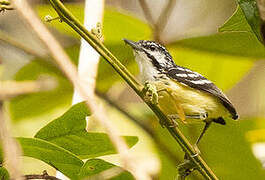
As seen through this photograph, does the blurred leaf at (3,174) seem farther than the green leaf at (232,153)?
No

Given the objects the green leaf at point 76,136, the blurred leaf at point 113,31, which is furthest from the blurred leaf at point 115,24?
the green leaf at point 76,136

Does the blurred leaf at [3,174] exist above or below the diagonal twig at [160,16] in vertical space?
below

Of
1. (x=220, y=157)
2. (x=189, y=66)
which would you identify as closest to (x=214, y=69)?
(x=189, y=66)

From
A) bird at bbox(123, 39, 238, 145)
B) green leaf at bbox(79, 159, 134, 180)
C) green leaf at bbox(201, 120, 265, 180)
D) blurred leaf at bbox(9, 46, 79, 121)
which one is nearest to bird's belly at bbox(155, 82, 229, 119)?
bird at bbox(123, 39, 238, 145)

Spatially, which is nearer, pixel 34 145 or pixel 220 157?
pixel 34 145

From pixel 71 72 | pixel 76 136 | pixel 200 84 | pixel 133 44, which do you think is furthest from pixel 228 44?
pixel 71 72

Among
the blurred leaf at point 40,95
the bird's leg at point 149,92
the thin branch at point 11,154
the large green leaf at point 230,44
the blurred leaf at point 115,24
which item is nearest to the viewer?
the thin branch at point 11,154

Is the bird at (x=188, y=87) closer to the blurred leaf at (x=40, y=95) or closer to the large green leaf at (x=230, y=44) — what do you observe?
the large green leaf at (x=230, y=44)

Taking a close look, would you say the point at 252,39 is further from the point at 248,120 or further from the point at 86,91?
the point at 86,91
